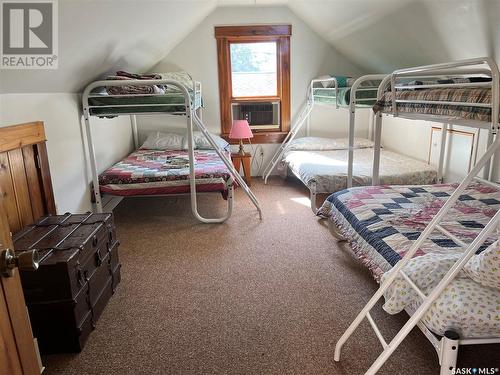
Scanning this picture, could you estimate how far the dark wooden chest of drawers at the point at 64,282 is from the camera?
5.47 ft

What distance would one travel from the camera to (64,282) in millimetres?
1670

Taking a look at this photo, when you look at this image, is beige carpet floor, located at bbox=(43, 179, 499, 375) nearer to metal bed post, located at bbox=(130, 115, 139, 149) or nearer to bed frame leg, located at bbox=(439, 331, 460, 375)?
bed frame leg, located at bbox=(439, 331, 460, 375)

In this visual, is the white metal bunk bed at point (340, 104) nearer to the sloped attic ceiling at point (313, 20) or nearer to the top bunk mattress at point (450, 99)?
the sloped attic ceiling at point (313, 20)

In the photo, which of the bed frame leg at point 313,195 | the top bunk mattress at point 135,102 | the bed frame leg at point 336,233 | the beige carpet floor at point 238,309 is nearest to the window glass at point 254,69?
the bed frame leg at point 313,195

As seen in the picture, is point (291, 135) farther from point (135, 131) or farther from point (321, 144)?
point (135, 131)

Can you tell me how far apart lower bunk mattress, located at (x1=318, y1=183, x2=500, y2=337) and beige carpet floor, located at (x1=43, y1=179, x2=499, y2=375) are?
164 mm

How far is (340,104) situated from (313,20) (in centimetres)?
141

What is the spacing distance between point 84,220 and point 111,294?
0.48m

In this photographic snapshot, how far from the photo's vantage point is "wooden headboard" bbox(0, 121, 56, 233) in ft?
6.41

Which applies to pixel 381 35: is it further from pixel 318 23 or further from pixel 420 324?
pixel 420 324

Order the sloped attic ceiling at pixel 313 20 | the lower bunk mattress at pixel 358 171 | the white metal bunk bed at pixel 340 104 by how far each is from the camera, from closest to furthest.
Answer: the sloped attic ceiling at pixel 313 20 → the white metal bunk bed at pixel 340 104 → the lower bunk mattress at pixel 358 171

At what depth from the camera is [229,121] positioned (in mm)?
5008

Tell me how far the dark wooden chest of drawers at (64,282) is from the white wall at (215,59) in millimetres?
3170

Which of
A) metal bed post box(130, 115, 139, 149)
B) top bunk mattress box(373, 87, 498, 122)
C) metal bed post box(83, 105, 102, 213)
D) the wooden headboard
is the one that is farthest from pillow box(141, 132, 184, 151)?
top bunk mattress box(373, 87, 498, 122)
